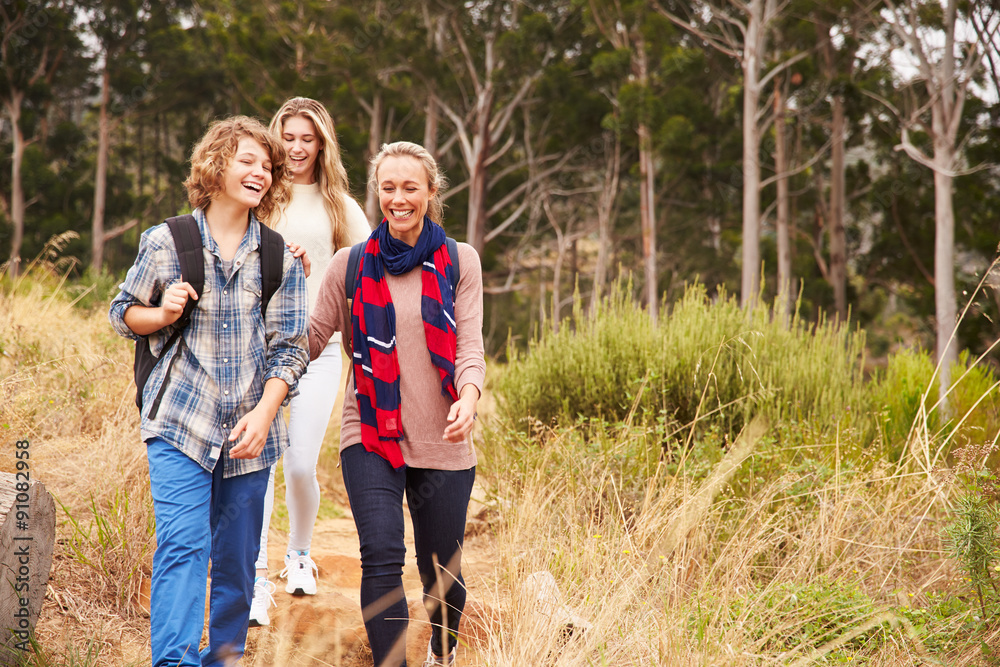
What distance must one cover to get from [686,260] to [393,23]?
9.88 meters

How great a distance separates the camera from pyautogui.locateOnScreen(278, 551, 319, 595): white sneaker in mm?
3307

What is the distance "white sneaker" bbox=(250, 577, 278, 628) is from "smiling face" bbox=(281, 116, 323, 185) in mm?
1565

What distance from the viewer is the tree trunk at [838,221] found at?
19.5m

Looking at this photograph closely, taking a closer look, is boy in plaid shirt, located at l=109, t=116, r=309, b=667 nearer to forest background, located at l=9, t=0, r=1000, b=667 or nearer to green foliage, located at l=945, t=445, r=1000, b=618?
forest background, located at l=9, t=0, r=1000, b=667

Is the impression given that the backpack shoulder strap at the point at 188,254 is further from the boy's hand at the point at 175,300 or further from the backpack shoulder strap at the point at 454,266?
the backpack shoulder strap at the point at 454,266

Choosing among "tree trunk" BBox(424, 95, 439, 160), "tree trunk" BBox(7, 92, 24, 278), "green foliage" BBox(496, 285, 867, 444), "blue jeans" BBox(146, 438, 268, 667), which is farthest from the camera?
"tree trunk" BBox(7, 92, 24, 278)

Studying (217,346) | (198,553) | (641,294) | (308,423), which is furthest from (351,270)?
(641,294)

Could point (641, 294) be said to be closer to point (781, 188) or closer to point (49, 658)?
point (781, 188)

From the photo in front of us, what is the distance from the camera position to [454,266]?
2605mm

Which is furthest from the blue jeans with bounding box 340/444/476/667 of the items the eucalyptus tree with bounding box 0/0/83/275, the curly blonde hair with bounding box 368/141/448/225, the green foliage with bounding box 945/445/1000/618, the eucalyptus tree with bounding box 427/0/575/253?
the eucalyptus tree with bounding box 0/0/83/275

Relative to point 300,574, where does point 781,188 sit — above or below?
above

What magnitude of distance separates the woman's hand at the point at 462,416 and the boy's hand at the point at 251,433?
498 mm

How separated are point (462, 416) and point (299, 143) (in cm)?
147

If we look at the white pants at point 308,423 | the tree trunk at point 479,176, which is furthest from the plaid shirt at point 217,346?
the tree trunk at point 479,176
